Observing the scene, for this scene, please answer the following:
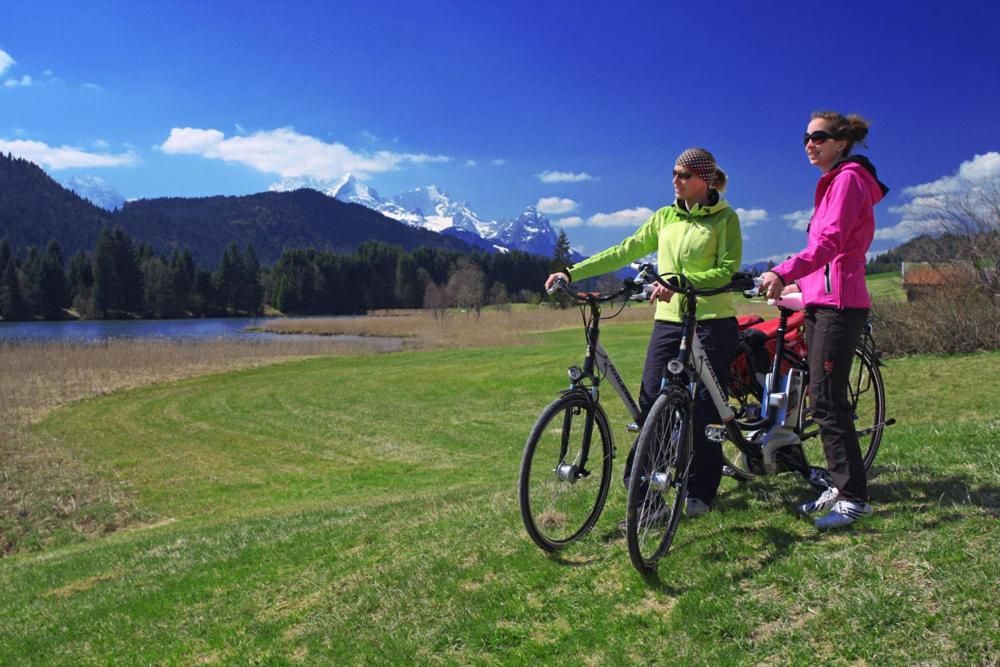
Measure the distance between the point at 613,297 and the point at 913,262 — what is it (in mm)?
18813

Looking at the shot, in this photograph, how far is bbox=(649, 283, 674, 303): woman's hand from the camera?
447 cm

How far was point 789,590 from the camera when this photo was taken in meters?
3.74

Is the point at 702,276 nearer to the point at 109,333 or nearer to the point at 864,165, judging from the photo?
the point at 864,165

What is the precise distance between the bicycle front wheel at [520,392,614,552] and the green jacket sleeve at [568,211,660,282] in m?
1.08

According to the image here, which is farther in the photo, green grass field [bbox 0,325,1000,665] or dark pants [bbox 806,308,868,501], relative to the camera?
dark pants [bbox 806,308,868,501]

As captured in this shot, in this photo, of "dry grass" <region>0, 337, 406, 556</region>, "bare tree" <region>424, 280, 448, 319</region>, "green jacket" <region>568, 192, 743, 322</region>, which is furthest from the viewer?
"bare tree" <region>424, 280, 448, 319</region>

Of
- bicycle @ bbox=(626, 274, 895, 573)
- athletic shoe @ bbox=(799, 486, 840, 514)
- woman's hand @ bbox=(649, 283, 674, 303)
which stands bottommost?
athletic shoe @ bbox=(799, 486, 840, 514)

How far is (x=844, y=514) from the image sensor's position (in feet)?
14.2

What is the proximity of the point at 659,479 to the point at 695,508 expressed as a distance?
93 centimetres

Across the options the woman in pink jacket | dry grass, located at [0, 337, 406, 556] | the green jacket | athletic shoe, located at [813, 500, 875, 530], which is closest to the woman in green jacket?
the green jacket

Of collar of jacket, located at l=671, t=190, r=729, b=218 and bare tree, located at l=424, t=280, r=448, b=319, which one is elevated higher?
bare tree, located at l=424, t=280, r=448, b=319

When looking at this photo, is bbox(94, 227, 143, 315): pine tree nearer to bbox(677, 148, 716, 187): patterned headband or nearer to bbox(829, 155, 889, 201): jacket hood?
bbox(677, 148, 716, 187): patterned headband

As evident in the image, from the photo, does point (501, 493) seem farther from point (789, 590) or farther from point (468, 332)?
point (468, 332)

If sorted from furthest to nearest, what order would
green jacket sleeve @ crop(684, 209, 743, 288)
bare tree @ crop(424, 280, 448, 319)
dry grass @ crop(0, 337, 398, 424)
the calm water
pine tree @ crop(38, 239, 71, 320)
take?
pine tree @ crop(38, 239, 71, 320)
bare tree @ crop(424, 280, 448, 319)
the calm water
dry grass @ crop(0, 337, 398, 424)
green jacket sleeve @ crop(684, 209, 743, 288)
